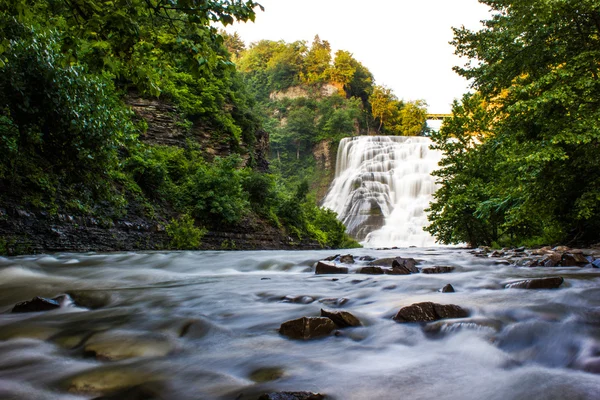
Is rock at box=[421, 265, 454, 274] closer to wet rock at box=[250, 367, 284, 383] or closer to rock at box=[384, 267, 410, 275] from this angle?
rock at box=[384, 267, 410, 275]

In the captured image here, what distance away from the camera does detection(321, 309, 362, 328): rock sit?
9.71ft

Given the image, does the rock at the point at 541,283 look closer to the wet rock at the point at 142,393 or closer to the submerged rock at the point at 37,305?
the wet rock at the point at 142,393

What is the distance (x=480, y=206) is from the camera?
42.7 feet

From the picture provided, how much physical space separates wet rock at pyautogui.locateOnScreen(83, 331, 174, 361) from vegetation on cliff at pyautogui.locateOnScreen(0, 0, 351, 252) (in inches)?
103

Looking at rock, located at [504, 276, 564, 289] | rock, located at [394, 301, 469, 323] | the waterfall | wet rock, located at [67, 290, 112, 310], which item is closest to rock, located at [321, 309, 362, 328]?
rock, located at [394, 301, 469, 323]

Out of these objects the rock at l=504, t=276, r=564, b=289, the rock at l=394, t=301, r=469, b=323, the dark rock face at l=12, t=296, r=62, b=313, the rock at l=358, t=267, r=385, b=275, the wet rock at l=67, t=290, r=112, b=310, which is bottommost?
the wet rock at l=67, t=290, r=112, b=310

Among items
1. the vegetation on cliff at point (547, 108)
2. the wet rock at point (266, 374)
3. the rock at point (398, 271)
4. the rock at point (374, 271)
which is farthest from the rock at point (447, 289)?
the vegetation on cliff at point (547, 108)

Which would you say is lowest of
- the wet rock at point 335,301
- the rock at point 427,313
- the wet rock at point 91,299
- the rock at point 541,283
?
the wet rock at point 91,299

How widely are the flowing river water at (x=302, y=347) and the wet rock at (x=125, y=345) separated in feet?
0.04

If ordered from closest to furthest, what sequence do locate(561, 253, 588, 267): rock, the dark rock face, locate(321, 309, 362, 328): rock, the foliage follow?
locate(321, 309, 362, 328): rock, the dark rock face, locate(561, 253, 588, 267): rock, the foliage

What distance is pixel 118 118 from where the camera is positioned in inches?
389

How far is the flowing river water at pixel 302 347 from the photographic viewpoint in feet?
6.26

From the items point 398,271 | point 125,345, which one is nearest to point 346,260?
point 398,271

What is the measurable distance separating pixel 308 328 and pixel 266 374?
2.34 ft
